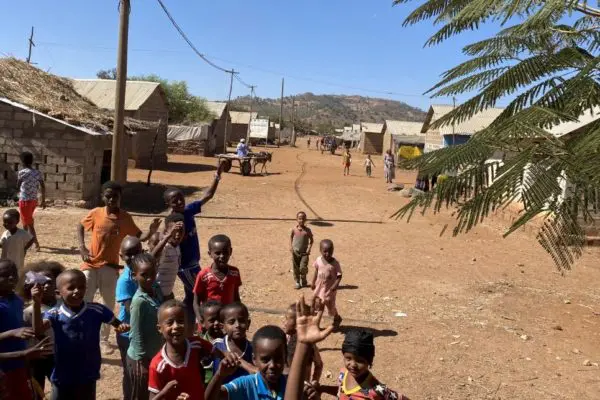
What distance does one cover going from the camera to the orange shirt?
4.70 m

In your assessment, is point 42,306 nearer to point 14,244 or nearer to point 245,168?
point 14,244

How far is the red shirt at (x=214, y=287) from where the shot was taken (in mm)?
3994

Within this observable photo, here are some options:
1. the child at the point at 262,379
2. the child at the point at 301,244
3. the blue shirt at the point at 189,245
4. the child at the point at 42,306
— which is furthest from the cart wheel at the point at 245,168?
the child at the point at 262,379

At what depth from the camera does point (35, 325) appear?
3039 mm

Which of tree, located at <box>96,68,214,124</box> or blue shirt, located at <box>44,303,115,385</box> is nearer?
blue shirt, located at <box>44,303,115,385</box>

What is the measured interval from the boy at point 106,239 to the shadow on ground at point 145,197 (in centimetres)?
849

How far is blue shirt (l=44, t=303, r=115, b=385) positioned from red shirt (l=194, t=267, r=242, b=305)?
0.95m

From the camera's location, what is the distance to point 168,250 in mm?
4414

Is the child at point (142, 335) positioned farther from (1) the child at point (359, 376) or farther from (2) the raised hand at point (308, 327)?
(2) the raised hand at point (308, 327)

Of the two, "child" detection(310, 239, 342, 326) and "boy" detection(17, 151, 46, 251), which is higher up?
"boy" detection(17, 151, 46, 251)

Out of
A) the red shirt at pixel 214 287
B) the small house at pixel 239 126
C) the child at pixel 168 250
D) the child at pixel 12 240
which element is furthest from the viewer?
the small house at pixel 239 126

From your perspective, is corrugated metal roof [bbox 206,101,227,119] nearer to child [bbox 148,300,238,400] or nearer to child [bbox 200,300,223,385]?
child [bbox 200,300,223,385]

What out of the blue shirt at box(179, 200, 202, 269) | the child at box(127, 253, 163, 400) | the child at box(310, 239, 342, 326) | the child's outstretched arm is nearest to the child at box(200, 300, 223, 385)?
the child at box(127, 253, 163, 400)

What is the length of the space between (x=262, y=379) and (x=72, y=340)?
4.49 ft
